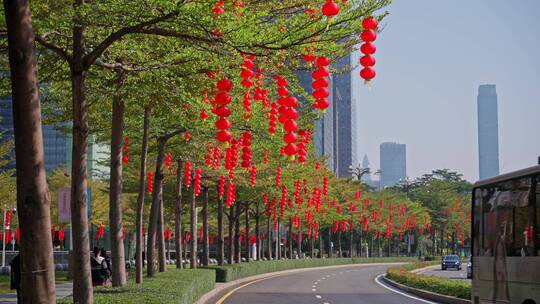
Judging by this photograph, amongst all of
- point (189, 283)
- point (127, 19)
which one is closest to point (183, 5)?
point (127, 19)

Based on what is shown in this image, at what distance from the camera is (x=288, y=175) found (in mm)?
45688

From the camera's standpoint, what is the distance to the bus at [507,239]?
574 inches

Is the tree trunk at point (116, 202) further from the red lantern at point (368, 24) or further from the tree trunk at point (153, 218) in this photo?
the red lantern at point (368, 24)

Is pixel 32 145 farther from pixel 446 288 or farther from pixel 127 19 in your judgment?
pixel 446 288

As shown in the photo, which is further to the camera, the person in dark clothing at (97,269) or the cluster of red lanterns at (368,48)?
the person in dark clothing at (97,269)

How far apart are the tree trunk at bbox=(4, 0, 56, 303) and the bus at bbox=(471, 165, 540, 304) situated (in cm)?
879

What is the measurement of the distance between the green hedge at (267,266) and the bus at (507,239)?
22814mm

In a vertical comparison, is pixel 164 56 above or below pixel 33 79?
above

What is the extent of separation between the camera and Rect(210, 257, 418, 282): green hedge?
3991cm

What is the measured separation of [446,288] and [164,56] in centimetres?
1902

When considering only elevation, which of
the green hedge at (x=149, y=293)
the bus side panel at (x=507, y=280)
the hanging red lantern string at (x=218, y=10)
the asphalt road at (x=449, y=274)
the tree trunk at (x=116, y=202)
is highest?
the hanging red lantern string at (x=218, y=10)

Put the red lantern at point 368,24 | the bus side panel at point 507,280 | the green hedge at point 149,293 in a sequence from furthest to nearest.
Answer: the green hedge at point 149,293, the bus side panel at point 507,280, the red lantern at point 368,24

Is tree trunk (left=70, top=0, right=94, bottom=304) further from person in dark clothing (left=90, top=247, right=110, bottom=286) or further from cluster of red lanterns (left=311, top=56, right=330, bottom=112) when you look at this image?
person in dark clothing (left=90, top=247, right=110, bottom=286)

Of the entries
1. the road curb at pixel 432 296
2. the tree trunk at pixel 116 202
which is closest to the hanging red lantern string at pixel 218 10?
the tree trunk at pixel 116 202
